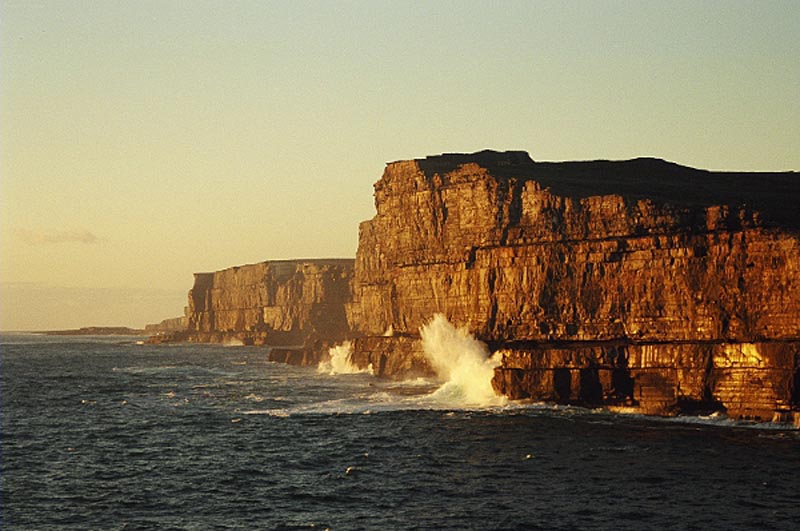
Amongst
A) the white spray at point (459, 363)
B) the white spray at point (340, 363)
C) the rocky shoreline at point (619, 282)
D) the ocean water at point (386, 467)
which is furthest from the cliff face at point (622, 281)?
the white spray at point (340, 363)

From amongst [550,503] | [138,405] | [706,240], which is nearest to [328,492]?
[550,503]

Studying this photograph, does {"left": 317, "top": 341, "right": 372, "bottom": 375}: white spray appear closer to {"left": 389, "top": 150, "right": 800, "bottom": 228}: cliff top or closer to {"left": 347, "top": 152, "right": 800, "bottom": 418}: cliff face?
{"left": 347, "top": 152, "right": 800, "bottom": 418}: cliff face

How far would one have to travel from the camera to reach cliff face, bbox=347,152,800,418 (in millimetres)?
72562

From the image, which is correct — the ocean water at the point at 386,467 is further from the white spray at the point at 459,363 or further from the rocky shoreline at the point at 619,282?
the rocky shoreline at the point at 619,282

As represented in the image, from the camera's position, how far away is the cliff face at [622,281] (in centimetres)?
7256

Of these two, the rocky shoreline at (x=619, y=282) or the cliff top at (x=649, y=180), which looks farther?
the cliff top at (x=649, y=180)

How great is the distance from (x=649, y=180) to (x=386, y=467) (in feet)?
236

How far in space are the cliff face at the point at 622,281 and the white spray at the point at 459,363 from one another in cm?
201

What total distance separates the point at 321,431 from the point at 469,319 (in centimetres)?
3639

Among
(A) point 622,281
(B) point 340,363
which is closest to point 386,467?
(A) point 622,281

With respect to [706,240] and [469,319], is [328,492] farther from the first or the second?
[469,319]

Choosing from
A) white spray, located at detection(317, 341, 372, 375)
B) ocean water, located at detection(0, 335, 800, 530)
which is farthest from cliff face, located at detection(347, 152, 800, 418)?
white spray, located at detection(317, 341, 372, 375)

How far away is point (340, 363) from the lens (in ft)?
487

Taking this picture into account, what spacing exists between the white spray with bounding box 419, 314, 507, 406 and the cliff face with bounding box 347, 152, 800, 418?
201 centimetres
